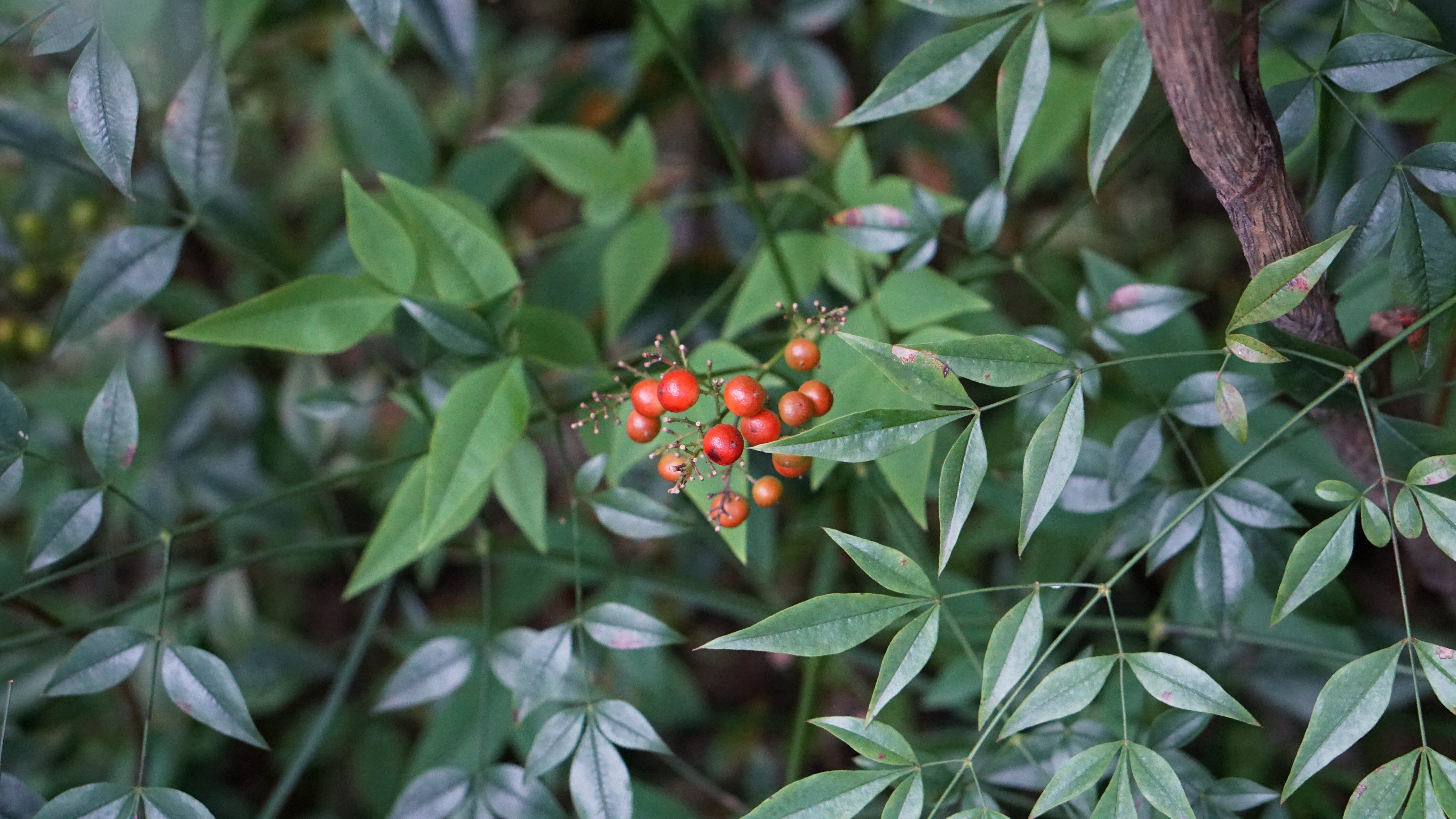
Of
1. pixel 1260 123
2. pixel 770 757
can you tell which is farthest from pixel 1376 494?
pixel 770 757

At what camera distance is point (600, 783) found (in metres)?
1.03

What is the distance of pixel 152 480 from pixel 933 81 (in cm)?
159

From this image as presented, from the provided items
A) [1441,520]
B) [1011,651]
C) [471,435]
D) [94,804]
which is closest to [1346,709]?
[1441,520]

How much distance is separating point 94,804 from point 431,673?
15.7 inches

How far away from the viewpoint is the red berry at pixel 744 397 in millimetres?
905

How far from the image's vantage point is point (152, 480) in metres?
1.74

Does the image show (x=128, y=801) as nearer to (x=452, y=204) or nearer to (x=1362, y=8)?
(x=452, y=204)

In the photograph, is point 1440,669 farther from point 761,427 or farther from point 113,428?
point 113,428

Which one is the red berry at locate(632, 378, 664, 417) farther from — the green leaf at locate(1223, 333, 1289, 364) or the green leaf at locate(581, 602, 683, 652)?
the green leaf at locate(1223, 333, 1289, 364)

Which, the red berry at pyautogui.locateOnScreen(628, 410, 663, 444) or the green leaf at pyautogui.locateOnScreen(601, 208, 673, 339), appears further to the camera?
the green leaf at pyautogui.locateOnScreen(601, 208, 673, 339)

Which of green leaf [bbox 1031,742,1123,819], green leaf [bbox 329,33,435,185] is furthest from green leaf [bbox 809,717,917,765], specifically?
green leaf [bbox 329,33,435,185]

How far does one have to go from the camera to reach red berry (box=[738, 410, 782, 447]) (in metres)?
0.91

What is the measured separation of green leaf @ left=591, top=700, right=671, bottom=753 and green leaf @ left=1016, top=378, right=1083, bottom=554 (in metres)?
0.48

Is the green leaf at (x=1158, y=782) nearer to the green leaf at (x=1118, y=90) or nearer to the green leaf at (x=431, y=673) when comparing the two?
the green leaf at (x=1118, y=90)
